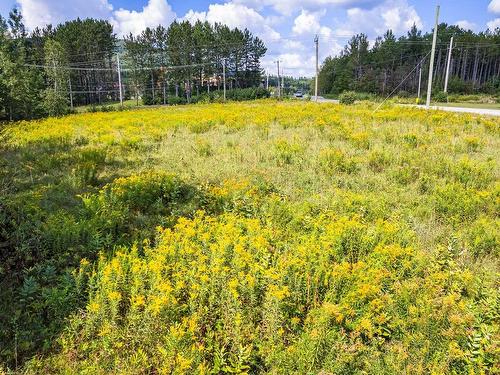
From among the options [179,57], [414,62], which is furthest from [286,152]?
[414,62]

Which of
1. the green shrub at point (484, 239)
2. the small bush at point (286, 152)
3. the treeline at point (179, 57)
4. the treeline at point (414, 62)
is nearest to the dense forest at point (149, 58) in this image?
the treeline at point (179, 57)

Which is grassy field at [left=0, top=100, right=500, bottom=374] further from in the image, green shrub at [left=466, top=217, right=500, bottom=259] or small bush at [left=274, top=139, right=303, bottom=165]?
small bush at [left=274, top=139, right=303, bottom=165]

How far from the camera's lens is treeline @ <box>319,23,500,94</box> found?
6625cm

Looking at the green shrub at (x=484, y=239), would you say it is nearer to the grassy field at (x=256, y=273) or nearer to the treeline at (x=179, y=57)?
the grassy field at (x=256, y=273)

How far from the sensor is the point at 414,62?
2822 inches

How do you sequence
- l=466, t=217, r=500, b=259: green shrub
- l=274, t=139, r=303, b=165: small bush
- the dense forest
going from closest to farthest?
l=466, t=217, r=500, b=259: green shrub, l=274, t=139, r=303, b=165: small bush, the dense forest

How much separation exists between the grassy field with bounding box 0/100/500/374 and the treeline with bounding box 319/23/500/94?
63714 mm

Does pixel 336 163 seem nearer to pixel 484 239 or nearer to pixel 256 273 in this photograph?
pixel 484 239

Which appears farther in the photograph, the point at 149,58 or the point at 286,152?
the point at 149,58

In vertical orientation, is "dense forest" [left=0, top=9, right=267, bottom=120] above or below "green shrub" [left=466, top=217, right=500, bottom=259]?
above

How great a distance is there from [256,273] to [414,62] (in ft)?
268

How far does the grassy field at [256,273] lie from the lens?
2.84 metres

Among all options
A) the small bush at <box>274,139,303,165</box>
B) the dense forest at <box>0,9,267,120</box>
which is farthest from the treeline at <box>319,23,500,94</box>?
the small bush at <box>274,139,303,165</box>

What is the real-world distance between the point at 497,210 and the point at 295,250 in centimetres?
390
